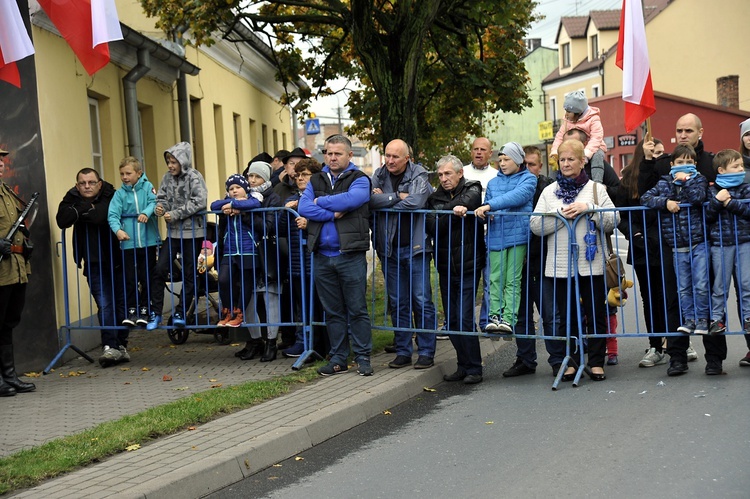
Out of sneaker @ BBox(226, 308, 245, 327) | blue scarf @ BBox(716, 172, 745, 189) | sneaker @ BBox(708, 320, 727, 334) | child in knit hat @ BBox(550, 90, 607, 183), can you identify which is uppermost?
child in knit hat @ BBox(550, 90, 607, 183)

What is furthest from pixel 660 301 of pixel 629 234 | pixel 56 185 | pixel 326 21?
pixel 326 21

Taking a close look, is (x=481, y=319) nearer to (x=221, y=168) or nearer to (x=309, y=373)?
(x=309, y=373)

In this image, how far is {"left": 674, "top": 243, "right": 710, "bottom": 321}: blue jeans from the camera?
8.41 meters

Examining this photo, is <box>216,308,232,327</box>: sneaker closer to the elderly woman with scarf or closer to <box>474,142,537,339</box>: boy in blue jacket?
<box>474,142,537,339</box>: boy in blue jacket

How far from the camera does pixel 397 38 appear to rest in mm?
14359

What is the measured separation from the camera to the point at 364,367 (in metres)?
8.96

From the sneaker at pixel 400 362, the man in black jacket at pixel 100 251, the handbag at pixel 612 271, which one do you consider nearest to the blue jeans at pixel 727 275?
the handbag at pixel 612 271

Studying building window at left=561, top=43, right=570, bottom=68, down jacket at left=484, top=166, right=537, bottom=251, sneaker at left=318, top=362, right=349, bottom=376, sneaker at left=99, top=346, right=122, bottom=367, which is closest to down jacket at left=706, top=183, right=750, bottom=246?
down jacket at left=484, top=166, right=537, bottom=251

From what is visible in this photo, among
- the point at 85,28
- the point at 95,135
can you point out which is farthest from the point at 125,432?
the point at 95,135

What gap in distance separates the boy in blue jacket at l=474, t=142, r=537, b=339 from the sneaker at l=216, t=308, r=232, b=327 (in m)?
2.64

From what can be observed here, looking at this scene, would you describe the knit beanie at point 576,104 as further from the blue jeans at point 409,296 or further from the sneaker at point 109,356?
the sneaker at point 109,356

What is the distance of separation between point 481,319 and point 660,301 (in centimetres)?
217

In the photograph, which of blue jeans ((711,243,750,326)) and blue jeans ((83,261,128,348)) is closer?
blue jeans ((711,243,750,326))

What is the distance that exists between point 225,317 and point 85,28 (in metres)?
3.01
